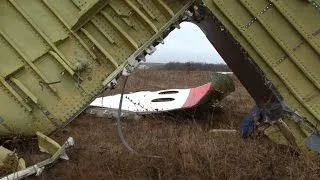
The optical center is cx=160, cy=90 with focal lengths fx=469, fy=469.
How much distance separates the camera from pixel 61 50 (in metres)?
8.44

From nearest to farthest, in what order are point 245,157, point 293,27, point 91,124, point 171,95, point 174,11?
point 245,157
point 293,27
point 174,11
point 91,124
point 171,95

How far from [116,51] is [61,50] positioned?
0.99 meters

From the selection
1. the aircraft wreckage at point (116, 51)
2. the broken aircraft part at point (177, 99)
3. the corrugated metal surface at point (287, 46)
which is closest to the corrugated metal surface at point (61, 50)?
the aircraft wreckage at point (116, 51)

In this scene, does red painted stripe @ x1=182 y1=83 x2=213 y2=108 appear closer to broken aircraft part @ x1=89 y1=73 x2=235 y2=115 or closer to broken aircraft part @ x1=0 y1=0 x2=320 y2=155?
broken aircraft part @ x1=89 y1=73 x2=235 y2=115

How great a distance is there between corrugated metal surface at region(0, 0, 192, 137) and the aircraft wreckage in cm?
2

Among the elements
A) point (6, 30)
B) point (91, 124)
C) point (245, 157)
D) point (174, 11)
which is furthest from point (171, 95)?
point (245, 157)

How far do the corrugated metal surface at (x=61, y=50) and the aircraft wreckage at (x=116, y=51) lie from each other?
0.06 feet

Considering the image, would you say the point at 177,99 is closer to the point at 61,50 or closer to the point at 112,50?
the point at 112,50

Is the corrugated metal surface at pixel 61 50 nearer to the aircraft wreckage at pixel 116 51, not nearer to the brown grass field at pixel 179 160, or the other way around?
the aircraft wreckage at pixel 116 51

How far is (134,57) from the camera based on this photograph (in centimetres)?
849

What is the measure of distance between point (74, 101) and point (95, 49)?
102 cm

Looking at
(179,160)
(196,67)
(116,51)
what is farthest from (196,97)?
(196,67)

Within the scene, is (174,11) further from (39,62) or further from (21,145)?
(21,145)

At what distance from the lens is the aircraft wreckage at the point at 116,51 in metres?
8.21
